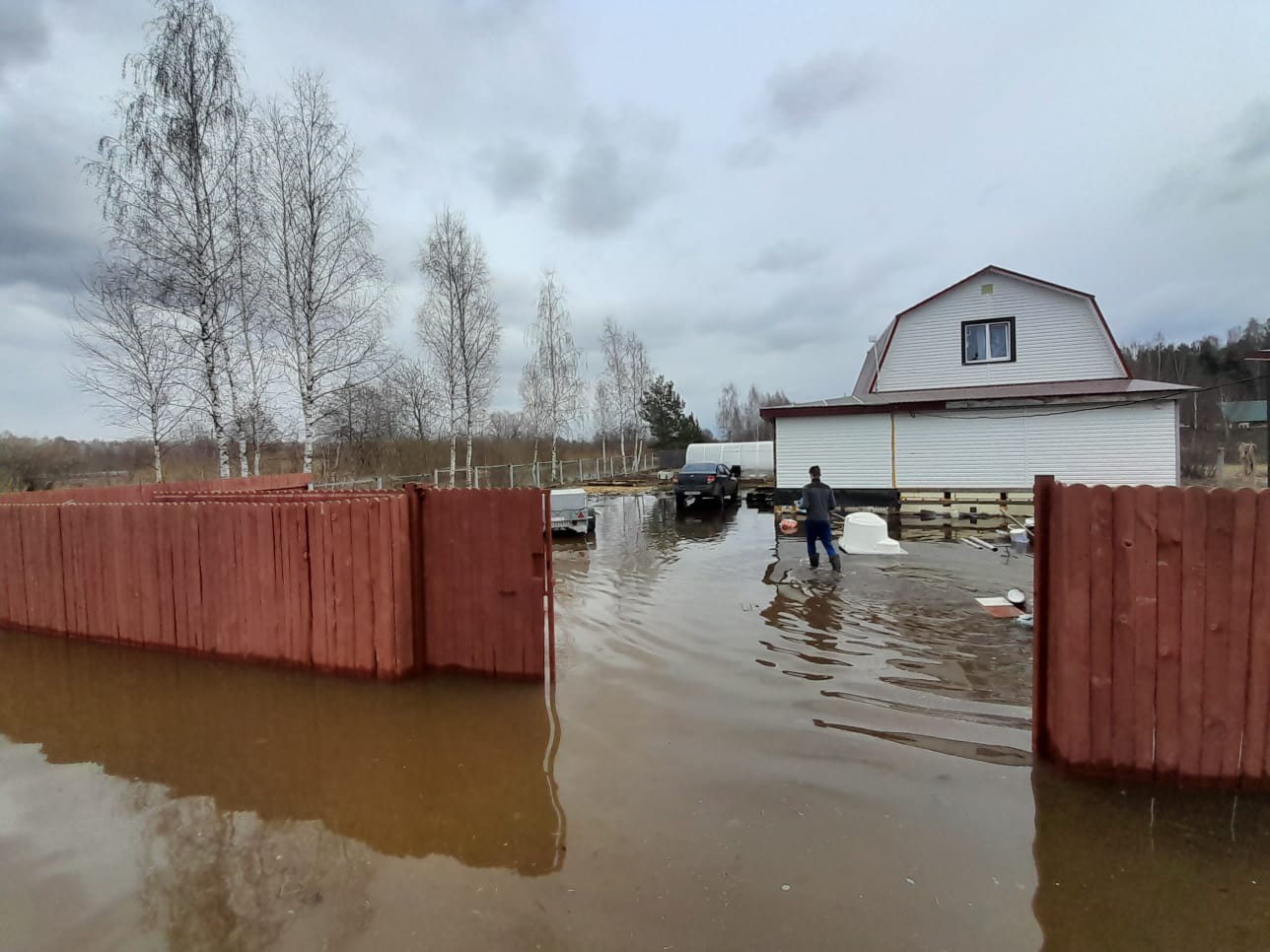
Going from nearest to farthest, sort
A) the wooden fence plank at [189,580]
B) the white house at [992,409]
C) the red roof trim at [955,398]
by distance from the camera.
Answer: the wooden fence plank at [189,580] → the red roof trim at [955,398] → the white house at [992,409]

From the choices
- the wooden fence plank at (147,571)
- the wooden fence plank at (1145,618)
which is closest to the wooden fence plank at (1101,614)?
the wooden fence plank at (1145,618)

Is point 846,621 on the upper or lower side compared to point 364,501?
lower

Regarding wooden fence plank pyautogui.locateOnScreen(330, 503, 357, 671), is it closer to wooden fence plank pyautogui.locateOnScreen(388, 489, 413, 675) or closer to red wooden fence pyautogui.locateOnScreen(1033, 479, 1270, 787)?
wooden fence plank pyautogui.locateOnScreen(388, 489, 413, 675)

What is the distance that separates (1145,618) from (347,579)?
18.2ft

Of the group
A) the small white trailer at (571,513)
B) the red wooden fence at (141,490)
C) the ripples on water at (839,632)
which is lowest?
the ripples on water at (839,632)

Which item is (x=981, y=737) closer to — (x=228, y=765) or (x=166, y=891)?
(x=166, y=891)

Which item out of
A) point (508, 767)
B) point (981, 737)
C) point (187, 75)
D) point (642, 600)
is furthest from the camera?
point (187, 75)

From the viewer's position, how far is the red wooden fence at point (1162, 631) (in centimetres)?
324

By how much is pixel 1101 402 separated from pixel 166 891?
21.3 m

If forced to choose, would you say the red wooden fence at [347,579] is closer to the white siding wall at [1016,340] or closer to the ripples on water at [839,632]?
the ripples on water at [839,632]

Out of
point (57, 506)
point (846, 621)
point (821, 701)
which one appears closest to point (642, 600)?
point (846, 621)

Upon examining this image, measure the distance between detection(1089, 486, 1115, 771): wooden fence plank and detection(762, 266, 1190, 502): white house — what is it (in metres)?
15.6

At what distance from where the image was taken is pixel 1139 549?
11.1ft

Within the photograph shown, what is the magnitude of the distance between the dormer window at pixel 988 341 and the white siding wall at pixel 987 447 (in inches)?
117
